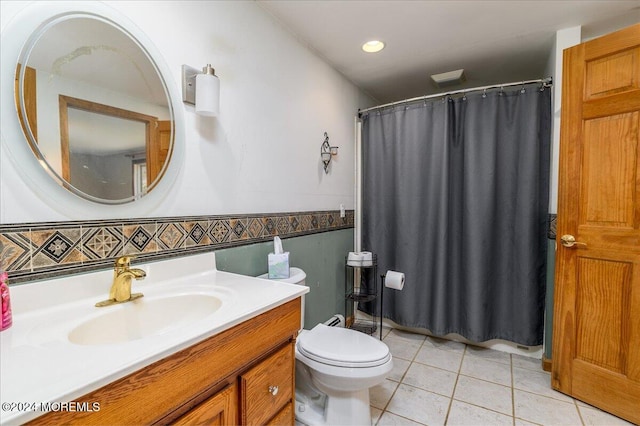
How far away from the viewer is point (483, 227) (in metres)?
2.10

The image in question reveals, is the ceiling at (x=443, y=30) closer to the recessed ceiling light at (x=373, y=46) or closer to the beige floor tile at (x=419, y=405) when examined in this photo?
the recessed ceiling light at (x=373, y=46)

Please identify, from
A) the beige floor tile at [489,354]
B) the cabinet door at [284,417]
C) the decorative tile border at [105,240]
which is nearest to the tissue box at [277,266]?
the decorative tile border at [105,240]

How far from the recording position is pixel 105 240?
0.96m

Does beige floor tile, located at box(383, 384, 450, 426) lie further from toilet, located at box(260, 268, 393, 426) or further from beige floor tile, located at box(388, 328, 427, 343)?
beige floor tile, located at box(388, 328, 427, 343)

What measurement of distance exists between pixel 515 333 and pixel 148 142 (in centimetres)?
251

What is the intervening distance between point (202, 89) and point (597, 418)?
2490 mm

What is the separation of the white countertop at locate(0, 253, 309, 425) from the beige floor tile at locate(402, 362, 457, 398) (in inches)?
50.2

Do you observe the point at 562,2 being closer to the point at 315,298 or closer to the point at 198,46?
the point at 198,46

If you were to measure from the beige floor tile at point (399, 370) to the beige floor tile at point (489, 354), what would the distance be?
51 centimetres

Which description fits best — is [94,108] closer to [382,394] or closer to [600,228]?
[382,394]

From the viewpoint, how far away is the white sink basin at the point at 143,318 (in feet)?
2.65

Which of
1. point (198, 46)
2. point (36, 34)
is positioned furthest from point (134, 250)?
point (198, 46)

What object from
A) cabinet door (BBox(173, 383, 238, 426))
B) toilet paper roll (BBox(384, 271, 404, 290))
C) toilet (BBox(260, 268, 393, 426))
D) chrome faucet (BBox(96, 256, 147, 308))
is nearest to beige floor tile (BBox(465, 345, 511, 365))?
toilet paper roll (BBox(384, 271, 404, 290))

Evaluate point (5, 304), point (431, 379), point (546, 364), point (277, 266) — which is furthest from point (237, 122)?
point (546, 364)
